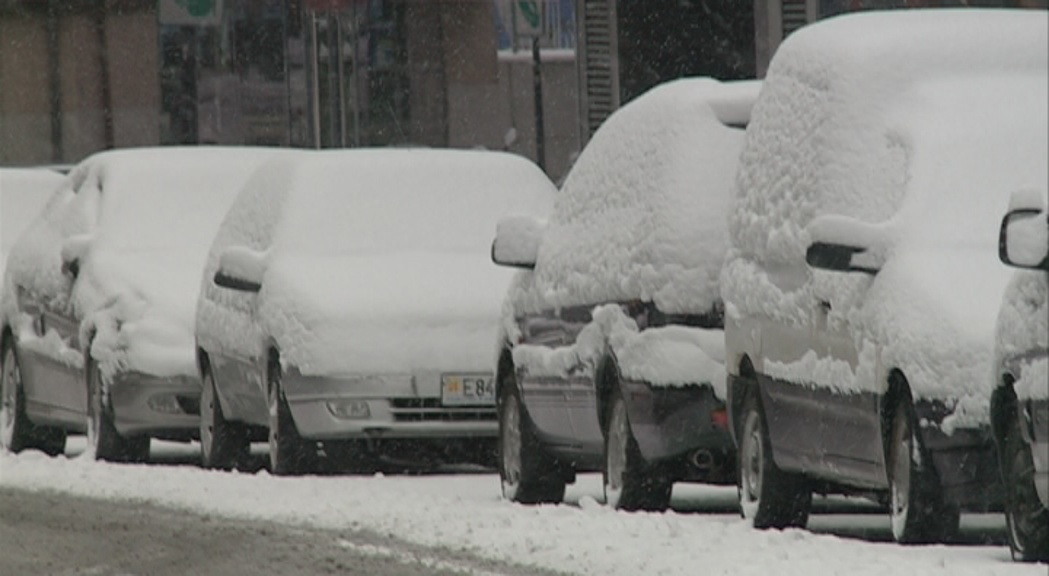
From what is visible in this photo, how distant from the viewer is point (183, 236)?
62.6 ft

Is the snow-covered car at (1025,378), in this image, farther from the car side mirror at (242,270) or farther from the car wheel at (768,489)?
the car side mirror at (242,270)

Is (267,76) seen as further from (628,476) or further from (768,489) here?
(768,489)

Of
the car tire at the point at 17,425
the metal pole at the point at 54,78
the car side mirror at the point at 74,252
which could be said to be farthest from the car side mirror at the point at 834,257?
the metal pole at the point at 54,78

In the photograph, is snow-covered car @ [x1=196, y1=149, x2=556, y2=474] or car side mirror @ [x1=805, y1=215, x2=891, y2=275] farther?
snow-covered car @ [x1=196, y1=149, x2=556, y2=474]

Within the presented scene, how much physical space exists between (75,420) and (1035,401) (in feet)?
32.4

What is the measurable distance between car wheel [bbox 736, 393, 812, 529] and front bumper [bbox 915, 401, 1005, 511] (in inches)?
60.9

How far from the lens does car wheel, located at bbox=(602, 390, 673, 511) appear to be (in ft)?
42.7

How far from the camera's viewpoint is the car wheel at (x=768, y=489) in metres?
12.0

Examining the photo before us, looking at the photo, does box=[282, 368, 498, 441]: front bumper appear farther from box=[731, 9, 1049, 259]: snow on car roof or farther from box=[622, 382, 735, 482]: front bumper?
box=[731, 9, 1049, 259]: snow on car roof

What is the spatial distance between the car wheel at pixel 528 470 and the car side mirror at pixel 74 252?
4827 mm

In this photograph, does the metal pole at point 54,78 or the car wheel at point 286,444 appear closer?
the car wheel at point 286,444

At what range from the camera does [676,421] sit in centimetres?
1268

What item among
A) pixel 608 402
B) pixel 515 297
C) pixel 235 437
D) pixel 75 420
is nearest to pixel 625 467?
pixel 608 402

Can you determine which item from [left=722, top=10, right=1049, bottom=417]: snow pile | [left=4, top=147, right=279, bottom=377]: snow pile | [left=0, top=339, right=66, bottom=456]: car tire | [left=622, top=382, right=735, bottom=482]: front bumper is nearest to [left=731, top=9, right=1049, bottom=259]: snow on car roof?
[left=722, top=10, right=1049, bottom=417]: snow pile
